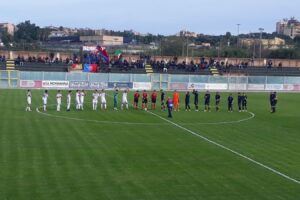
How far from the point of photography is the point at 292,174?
18.3 meters

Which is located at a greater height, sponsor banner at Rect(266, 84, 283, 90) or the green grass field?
sponsor banner at Rect(266, 84, 283, 90)

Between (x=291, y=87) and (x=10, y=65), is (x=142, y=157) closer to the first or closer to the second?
(x=10, y=65)

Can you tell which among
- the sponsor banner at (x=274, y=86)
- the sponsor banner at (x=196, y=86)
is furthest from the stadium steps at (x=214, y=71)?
the sponsor banner at (x=196, y=86)

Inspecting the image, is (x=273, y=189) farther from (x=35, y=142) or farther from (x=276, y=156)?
(x=35, y=142)

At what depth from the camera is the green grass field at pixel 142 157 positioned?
1568 centimetres

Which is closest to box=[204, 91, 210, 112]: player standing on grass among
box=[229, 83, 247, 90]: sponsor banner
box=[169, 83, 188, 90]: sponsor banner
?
box=[169, 83, 188, 90]: sponsor banner

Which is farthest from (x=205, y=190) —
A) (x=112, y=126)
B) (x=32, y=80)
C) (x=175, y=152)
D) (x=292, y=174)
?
(x=32, y=80)

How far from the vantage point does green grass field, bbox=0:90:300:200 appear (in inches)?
617

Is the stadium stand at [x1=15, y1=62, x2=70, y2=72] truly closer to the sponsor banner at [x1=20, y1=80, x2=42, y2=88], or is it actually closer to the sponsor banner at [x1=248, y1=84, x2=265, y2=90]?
the sponsor banner at [x1=20, y1=80, x2=42, y2=88]

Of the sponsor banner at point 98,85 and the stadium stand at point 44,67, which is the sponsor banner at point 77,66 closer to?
the stadium stand at point 44,67

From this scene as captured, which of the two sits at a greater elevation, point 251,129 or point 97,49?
point 97,49

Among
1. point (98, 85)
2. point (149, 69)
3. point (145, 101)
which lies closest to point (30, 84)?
point (98, 85)

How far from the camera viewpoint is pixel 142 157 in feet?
67.1

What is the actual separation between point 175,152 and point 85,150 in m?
3.84
